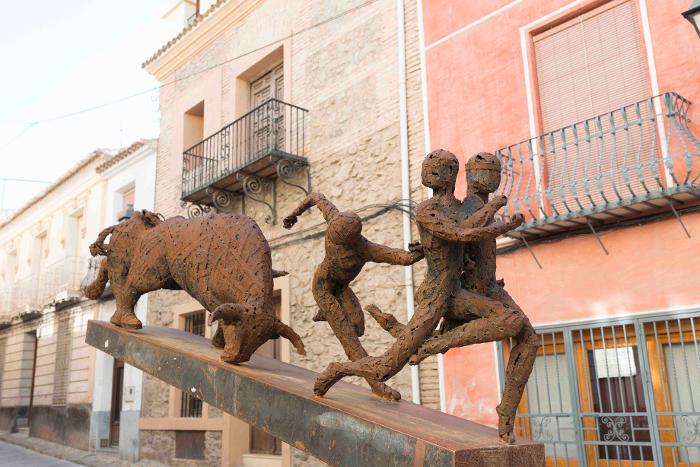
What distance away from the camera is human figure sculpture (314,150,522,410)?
108 inches

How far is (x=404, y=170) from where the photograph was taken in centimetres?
800

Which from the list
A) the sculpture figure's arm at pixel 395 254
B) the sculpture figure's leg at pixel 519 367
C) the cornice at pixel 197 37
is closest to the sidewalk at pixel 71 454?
the cornice at pixel 197 37

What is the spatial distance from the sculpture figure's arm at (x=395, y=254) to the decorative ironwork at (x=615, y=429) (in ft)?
12.5

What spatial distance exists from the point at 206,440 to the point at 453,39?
22.6 feet

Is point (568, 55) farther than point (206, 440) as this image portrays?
No

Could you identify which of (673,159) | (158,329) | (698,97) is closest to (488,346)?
(673,159)

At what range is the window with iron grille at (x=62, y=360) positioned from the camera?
1588 centimetres

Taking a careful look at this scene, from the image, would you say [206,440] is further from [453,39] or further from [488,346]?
[453,39]

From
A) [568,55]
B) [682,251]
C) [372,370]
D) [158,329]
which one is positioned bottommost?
[372,370]

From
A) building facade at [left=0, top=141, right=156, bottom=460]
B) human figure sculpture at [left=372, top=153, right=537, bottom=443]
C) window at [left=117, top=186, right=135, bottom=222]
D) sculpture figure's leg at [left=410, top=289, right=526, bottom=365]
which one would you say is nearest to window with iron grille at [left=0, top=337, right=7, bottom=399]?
building facade at [left=0, top=141, right=156, bottom=460]

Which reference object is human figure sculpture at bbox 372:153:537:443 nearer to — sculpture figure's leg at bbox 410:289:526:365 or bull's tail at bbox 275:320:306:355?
sculpture figure's leg at bbox 410:289:526:365

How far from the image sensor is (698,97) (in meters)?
5.71

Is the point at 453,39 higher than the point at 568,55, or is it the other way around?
the point at 453,39

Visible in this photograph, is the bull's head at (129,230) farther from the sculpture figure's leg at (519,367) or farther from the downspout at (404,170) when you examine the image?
the downspout at (404,170)
